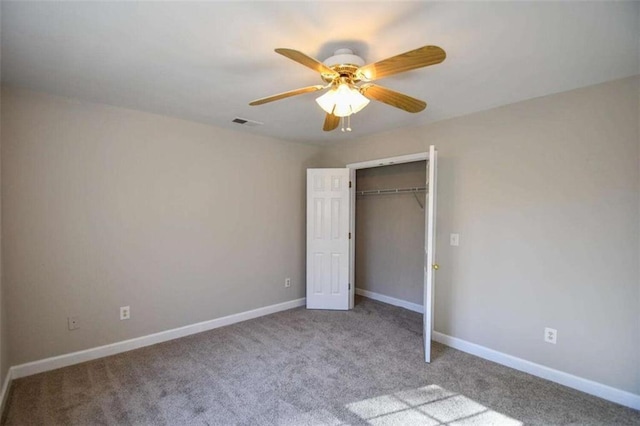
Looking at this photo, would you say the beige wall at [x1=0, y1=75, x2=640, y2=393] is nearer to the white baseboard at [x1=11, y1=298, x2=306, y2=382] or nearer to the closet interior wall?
the white baseboard at [x1=11, y1=298, x2=306, y2=382]

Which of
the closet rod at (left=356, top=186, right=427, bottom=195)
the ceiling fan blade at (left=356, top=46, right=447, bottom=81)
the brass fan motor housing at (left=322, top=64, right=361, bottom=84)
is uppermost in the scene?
the brass fan motor housing at (left=322, top=64, right=361, bottom=84)

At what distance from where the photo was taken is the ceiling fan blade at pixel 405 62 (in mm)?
1471

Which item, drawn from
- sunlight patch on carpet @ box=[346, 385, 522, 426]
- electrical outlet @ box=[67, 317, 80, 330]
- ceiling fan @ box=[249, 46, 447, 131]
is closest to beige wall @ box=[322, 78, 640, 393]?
sunlight patch on carpet @ box=[346, 385, 522, 426]

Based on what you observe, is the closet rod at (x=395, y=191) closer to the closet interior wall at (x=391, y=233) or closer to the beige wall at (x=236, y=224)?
the closet interior wall at (x=391, y=233)

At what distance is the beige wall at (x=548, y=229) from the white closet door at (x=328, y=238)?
53.6 inches

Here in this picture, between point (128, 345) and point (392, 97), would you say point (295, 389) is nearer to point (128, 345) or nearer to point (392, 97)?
point (128, 345)

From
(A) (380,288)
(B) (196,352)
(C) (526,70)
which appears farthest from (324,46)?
(A) (380,288)

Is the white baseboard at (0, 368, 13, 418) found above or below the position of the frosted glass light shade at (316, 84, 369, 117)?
below

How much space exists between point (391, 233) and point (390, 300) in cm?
Result: 101

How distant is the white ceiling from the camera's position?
1.57 metres

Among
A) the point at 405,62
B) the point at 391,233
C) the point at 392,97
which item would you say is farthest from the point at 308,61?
the point at 391,233

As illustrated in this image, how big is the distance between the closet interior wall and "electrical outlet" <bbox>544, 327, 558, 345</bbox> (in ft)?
5.60

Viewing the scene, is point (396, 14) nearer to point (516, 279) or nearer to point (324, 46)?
point (324, 46)

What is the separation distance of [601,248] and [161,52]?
136 inches
